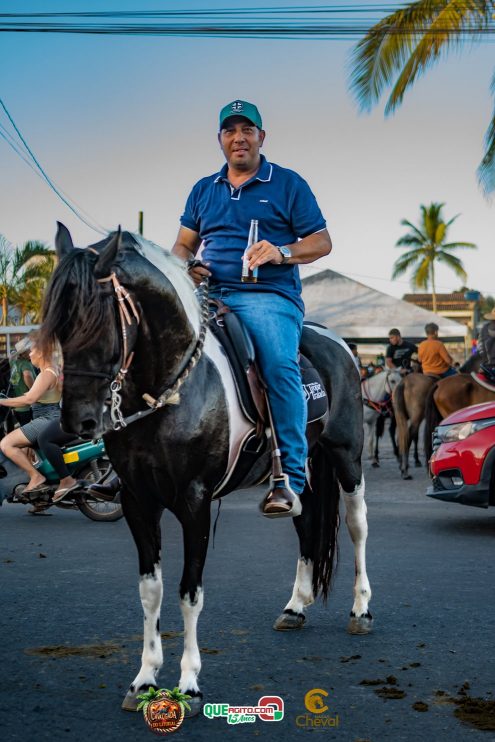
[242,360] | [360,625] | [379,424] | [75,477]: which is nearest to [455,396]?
[379,424]

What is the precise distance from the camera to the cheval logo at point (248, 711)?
3.90 metres

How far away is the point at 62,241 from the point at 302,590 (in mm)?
2724

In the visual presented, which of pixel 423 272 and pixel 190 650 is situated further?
pixel 423 272

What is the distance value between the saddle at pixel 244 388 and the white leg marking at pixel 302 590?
112 centimetres

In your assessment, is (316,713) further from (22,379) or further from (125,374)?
(22,379)

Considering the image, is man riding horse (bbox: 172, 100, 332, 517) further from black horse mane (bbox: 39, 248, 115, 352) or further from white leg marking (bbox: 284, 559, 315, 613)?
black horse mane (bbox: 39, 248, 115, 352)

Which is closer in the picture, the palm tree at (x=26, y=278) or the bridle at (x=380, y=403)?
the bridle at (x=380, y=403)

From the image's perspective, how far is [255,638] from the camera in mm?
5207

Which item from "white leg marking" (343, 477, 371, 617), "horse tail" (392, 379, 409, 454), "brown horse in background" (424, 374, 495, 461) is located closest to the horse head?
"white leg marking" (343, 477, 371, 617)

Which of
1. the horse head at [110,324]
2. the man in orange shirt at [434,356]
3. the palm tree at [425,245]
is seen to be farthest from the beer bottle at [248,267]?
the palm tree at [425,245]

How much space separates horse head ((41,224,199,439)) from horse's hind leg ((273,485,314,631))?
1.98m

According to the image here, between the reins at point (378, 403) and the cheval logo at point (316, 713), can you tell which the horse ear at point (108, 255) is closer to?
the cheval logo at point (316, 713)

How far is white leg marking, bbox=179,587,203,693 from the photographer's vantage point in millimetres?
4105

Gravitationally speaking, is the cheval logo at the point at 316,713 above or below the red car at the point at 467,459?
below
